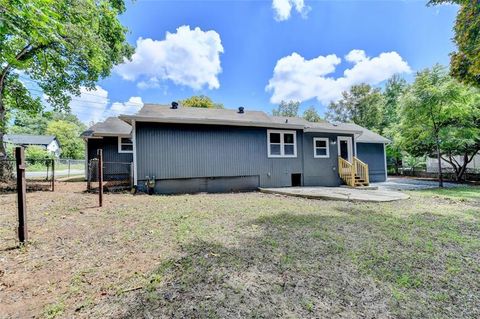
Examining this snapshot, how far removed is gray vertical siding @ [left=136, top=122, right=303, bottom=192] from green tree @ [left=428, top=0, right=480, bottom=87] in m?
6.03

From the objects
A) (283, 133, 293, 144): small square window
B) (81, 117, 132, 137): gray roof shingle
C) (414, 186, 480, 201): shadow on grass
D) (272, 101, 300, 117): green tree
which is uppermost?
(272, 101, 300, 117): green tree

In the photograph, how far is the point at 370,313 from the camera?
6.72ft

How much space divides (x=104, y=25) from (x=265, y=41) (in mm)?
9583

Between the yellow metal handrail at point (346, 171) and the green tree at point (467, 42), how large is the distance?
18.8 ft

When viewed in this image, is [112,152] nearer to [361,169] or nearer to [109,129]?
[109,129]

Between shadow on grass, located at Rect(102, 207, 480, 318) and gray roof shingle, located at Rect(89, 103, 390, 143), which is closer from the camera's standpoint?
shadow on grass, located at Rect(102, 207, 480, 318)

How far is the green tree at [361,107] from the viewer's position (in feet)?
91.7

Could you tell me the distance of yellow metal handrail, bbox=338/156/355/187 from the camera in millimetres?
11133

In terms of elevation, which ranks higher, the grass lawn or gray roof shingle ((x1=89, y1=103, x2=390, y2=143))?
gray roof shingle ((x1=89, y1=103, x2=390, y2=143))

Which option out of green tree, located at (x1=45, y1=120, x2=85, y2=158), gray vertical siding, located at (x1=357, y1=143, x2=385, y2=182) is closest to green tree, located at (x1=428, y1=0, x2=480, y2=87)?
gray vertical siding, located at (x1=357, y1=143, x2=385, y2=182)

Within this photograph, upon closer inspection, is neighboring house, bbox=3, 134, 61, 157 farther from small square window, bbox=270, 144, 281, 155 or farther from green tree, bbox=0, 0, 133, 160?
small square window, bbox=270, 144, 281, 155

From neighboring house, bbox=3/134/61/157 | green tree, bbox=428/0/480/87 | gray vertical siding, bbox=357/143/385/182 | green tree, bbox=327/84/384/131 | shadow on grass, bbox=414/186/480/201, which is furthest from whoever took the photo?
neighboring house, bbox=3/134/61/157

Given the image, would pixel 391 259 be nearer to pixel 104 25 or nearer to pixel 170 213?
pixel 170 213

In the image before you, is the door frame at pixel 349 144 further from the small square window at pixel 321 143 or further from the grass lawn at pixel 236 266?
the grass lawn at pixel 236 266
